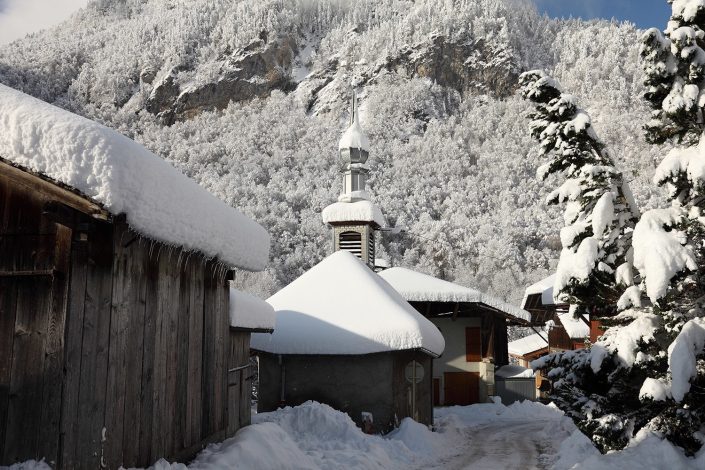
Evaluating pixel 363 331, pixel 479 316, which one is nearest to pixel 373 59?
pixel 479 316

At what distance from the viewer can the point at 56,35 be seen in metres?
174

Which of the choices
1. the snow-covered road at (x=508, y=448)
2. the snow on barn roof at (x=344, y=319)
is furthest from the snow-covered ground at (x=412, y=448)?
the snow on barn roof at (x=344, y=319)

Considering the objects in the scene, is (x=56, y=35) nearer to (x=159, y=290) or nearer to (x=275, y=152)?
(x=275, y=152)

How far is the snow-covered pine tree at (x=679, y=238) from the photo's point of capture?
7438 millimetres

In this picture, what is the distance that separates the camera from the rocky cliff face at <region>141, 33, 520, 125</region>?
450 ft

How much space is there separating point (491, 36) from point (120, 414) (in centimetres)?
15028

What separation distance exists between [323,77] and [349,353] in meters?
137

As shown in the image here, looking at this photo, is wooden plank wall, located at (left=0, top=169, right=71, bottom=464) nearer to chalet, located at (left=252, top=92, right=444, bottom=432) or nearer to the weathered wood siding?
the weathered wood siding

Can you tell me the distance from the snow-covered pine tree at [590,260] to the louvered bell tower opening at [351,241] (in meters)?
16.7

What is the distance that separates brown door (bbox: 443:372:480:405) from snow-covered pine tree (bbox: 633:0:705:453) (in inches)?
716

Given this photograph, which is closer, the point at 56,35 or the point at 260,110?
the point at 260,110

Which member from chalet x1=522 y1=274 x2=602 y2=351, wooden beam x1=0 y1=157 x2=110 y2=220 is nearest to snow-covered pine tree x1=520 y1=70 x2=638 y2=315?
wooden beam x1=0 y1=157 x2=110 y2=220

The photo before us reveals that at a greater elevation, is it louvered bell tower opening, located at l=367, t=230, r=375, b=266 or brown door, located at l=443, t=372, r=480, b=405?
louvered bell tower opening, located at l=367, t=230, r=375, b=266

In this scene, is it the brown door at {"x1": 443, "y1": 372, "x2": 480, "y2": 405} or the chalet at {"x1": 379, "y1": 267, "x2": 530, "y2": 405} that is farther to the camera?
the brown door at {"x1": 443, "y1": 372, "x2": 480, "y2": 405}
